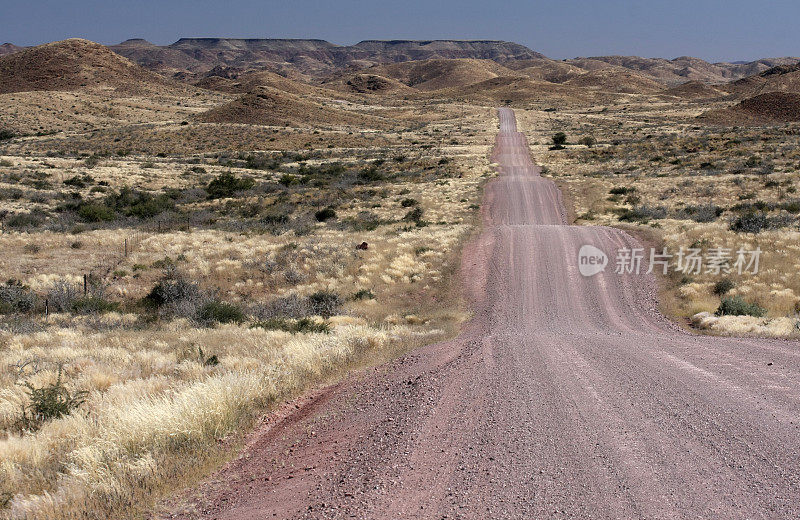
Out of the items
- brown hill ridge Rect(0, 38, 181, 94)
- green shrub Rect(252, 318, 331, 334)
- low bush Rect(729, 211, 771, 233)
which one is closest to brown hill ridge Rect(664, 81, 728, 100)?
low bush Rect(729, 211, 771, 233)

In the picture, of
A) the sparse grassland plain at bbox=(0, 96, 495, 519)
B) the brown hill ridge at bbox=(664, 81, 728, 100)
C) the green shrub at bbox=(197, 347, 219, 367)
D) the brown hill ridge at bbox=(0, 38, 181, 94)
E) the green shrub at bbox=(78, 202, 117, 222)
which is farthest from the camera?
the brown hill ridge at bbox=(664, 81, 728, 100)

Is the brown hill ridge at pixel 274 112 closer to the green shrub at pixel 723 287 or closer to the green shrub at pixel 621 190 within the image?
the green shrub at pixel 621 190

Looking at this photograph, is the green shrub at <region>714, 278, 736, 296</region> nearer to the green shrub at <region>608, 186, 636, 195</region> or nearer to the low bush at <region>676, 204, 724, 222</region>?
the low bush at <region>676, 204, 724, 222</region>

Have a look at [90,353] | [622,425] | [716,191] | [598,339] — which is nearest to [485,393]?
[622,425]

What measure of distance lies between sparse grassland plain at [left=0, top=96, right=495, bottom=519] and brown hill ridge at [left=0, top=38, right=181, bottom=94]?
6956cm

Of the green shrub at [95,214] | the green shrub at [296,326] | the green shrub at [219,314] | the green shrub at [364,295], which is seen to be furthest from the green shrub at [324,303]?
the green shrub at [95,214]

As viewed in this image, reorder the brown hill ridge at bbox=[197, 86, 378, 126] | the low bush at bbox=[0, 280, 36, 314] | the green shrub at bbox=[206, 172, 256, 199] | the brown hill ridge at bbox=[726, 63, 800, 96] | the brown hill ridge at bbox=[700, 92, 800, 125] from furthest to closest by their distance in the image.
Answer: the brown hill ridge at bbox=[726, 63, 800, 96] < the brown hill ridge at bbox=[197, 86, 378, 126] < the brown hill ridge at bbox=[700, 92, 800, 125] < the green shrub at bbox=[206, 172, 256, 199] < the low bush at bbox=[0, 280, 36, 314]

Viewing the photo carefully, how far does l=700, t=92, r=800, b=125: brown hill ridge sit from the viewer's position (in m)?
73.5

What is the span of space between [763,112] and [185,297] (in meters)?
89.3

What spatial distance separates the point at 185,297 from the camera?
17375mm

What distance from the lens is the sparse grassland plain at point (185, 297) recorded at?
5.76 metres

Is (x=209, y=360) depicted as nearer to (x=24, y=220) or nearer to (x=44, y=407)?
(x=44, y=407)

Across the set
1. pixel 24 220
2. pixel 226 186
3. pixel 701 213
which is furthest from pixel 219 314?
pixel 226 186

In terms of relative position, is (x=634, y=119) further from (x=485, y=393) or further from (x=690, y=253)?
(x=485, y=393)
